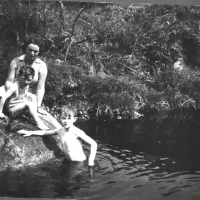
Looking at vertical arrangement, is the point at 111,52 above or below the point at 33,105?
above

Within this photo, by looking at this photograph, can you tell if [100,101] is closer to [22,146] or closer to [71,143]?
[71,143]

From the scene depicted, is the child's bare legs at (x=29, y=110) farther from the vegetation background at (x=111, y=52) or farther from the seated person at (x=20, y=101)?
the vegetation background at (x=111, y=52)

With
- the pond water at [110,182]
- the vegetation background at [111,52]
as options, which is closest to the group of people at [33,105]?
the pond water at [110,182]

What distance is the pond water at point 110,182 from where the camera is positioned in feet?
10.6

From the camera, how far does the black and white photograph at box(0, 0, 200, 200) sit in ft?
11.5

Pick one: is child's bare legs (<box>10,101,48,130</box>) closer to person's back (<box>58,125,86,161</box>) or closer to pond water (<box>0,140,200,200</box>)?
person's back (<box>58,125,86,161</box>)

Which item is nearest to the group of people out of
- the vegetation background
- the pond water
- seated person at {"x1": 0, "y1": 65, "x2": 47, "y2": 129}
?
seated person at {"x1": 0, "y1": 65, "x2": 47, "y2": 129}

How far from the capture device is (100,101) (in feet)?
24.2

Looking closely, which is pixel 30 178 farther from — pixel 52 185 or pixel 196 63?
pixel 196 63

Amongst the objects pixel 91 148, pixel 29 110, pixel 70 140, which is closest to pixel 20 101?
pixel 29 110

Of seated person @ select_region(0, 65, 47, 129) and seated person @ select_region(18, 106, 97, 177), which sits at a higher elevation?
seated person @ select_region(0, 65, 47, 129)

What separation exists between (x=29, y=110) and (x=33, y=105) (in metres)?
0.06

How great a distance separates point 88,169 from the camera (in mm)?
3682

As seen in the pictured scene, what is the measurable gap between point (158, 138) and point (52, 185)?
8.20 feet
